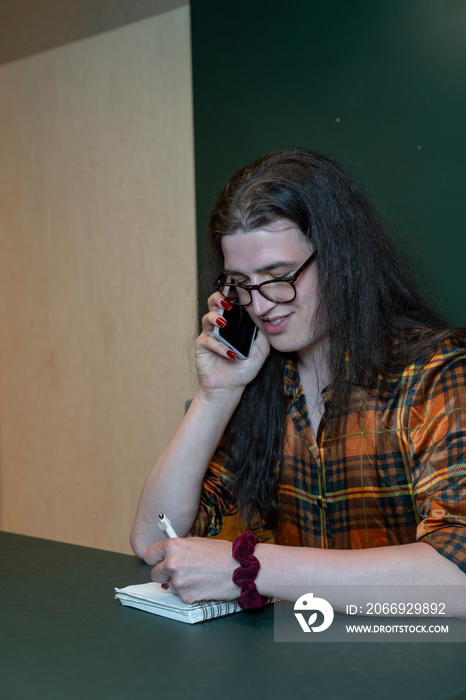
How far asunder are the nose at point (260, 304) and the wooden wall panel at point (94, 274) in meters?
1.66

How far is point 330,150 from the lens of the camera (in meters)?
2.58

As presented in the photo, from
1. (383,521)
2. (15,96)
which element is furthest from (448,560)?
(15,96)

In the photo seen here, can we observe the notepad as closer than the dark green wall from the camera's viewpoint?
Yes

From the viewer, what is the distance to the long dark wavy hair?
1480 millimetres

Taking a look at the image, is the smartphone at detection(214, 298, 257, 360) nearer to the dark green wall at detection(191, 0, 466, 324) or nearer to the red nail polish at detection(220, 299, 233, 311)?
the red nail polish at detection(220, 299, 233, 311)

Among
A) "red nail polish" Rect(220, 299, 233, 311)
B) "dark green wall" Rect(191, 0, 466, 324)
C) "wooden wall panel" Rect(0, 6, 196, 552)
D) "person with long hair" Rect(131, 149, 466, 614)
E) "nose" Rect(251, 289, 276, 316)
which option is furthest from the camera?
"wooden wall panel" Rect(0, 6, 196, 552)

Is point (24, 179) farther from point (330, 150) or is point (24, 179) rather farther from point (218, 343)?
point (218, 343)

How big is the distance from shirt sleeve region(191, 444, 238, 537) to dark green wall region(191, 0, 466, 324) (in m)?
0.95

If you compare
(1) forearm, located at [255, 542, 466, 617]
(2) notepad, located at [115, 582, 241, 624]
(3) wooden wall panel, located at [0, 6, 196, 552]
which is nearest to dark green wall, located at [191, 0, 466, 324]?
(3) wooden wall panel, located at [0, 6, 196, 552]

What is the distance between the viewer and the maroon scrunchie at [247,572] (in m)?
1.09

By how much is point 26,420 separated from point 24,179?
124 centimetres

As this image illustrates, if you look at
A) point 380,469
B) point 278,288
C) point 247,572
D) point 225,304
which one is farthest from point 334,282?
point 247,572

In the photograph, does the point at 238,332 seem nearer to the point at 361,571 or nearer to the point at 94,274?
the point at 361,571

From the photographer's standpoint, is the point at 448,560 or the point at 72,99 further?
the point at 72,99
